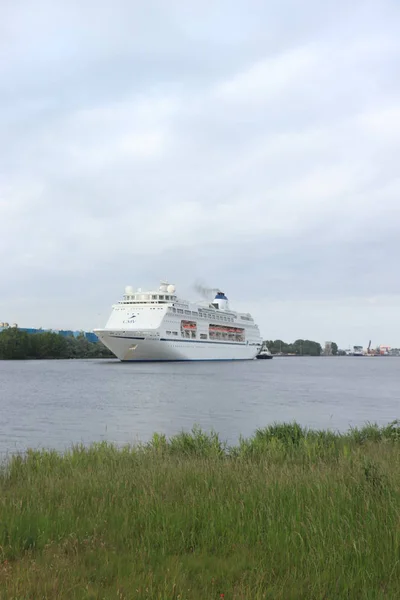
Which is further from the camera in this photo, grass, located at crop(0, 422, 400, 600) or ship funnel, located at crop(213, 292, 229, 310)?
ship funnel, located at crop(213, 292, 229, 310)

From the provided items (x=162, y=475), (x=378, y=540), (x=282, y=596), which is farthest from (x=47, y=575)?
(x=162, y=475)

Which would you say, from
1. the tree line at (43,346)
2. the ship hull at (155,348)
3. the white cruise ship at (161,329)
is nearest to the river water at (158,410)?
the ship hull at (155,348)

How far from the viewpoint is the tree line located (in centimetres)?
12812

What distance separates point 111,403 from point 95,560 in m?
31.8

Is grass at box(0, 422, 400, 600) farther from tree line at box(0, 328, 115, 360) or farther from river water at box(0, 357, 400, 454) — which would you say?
tree line at box(0, 328, 115, 360)

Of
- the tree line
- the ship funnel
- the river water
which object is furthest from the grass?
the tree line

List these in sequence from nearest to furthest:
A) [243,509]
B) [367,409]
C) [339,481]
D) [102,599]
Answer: [102,599]
[243,509]
[339,481]
[367,409]

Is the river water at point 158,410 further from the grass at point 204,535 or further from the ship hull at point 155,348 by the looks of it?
the ship hull at point 155,348

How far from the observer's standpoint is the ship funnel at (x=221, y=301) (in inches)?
4876

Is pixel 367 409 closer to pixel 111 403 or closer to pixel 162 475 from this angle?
pixel 111 403

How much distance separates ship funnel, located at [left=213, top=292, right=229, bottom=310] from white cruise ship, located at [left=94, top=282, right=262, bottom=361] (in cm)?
1214

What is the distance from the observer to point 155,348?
297 feet

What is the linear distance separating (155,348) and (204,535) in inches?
3362

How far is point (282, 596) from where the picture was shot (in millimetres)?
4320
